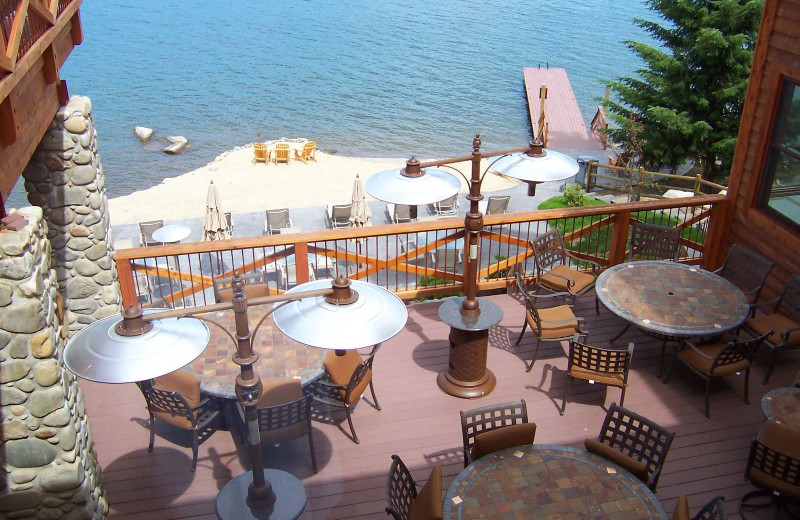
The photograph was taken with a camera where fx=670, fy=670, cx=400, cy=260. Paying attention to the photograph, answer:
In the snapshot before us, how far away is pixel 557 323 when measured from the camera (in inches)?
293

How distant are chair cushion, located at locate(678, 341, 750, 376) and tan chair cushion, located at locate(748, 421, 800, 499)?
1.25 meters

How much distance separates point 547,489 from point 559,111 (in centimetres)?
3138

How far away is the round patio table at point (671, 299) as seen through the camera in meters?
7.02

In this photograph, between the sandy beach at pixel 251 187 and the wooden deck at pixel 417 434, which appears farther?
the sandy beach at pixel 251 187

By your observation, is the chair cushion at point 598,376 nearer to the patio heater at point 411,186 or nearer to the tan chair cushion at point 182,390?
the patio heater at point 411,186

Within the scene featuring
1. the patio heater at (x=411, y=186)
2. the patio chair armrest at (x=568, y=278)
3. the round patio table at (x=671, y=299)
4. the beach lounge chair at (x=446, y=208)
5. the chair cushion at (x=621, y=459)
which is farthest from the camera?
the beach lounge chair at (x=446, y=208)

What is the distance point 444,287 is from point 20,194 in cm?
2356

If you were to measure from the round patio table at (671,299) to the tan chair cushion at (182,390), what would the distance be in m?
4.37

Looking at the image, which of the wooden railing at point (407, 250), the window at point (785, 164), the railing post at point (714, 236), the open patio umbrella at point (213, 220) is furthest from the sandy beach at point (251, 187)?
the window at point (785, 164)

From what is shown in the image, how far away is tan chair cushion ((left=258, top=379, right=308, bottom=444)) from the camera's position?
5.88 metres

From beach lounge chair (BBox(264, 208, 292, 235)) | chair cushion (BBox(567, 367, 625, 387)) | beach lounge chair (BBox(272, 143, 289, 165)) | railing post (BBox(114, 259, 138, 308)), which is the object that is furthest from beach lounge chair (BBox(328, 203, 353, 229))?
chair cushion (BBox(567, 367, 625, 387))

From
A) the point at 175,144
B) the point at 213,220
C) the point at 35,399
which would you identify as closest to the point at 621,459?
the point at 35,399

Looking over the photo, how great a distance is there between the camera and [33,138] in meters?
5.61

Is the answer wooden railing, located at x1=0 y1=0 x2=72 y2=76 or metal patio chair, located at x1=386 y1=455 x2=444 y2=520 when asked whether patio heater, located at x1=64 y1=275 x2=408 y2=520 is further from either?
wooden railing, located at x1=0 y1=0 x2=72 y2=76
